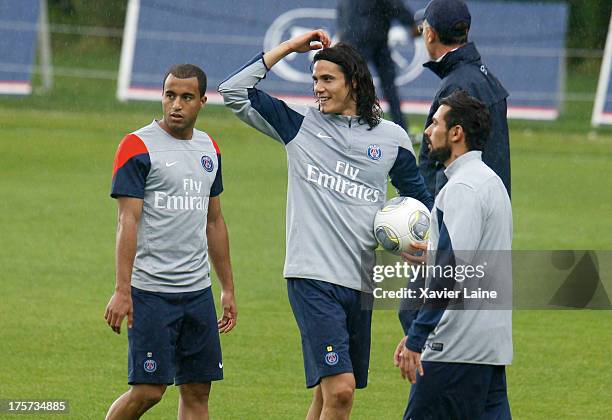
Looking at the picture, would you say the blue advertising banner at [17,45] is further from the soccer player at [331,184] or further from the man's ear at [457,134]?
the man's ear at [457,134]

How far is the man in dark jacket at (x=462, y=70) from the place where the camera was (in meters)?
7.92

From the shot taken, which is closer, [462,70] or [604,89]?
[462,70]

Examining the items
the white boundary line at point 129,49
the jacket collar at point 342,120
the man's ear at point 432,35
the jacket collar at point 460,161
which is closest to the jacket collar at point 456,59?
the man's ear at point 432,35

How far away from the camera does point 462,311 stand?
6.31 meters

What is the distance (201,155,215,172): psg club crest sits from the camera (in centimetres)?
747

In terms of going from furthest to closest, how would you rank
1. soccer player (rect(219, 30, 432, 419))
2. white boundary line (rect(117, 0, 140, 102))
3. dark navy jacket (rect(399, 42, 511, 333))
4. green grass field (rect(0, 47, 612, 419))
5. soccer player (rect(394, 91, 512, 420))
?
white boundary line (rect(117, 0, 140, 102)), green grass field (rect(0, 47, 612, 419)), dark navy jacket (rect(399, 42, 511, 333)), soccer player (rect(219, 30, 432, 419)), soccer player (rect(394, 91, 512, 420))

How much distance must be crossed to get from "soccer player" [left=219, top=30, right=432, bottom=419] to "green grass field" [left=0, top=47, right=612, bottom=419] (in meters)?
1.63

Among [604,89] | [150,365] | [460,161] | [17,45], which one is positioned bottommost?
[150,365]

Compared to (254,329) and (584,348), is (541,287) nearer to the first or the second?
(584,348)

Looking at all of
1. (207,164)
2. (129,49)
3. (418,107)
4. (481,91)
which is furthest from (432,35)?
(129,49)

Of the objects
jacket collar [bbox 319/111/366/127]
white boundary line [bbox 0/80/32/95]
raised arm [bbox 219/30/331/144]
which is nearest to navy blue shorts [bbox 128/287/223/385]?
raised arm [bbox 219/30/331/144]

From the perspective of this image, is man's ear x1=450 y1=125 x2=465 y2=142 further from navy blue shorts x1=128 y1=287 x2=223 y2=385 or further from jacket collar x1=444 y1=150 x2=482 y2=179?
navy blue shorts x1=128 y1=287 x2=223 y2=385

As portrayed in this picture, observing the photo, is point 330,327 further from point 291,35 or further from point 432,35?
point 291,35

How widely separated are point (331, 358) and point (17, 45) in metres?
20.5
